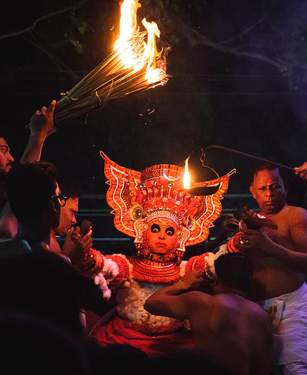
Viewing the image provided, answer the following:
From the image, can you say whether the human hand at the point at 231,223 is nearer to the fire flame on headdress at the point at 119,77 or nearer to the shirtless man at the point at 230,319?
the shirtless man at the point at 230,319

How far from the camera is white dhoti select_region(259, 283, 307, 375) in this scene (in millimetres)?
3905

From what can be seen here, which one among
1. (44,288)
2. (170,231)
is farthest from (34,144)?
(44,288)

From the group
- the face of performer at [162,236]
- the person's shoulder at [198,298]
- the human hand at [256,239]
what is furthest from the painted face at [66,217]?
the human hand at [256,239]

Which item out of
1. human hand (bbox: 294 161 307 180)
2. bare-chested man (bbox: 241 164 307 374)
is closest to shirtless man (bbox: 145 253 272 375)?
bare-chested man (bbox: 241 164 307 374)

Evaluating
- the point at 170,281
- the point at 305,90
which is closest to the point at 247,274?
the point at 170,281

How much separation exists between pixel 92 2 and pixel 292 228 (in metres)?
4.83

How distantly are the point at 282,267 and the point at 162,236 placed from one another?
1.29 m

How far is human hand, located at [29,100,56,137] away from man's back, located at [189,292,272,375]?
6.07 feet

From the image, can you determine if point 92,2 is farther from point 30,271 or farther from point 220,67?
point 30,271

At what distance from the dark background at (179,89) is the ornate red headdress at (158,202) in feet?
6.21

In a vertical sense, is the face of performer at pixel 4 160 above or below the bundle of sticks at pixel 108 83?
below

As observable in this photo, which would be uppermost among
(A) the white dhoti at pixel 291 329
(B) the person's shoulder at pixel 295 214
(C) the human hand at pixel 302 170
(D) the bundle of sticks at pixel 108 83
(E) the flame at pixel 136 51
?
(E) the flame at pixel 136 51

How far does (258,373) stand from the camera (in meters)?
3.39

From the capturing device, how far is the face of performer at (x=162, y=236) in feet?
15.6
